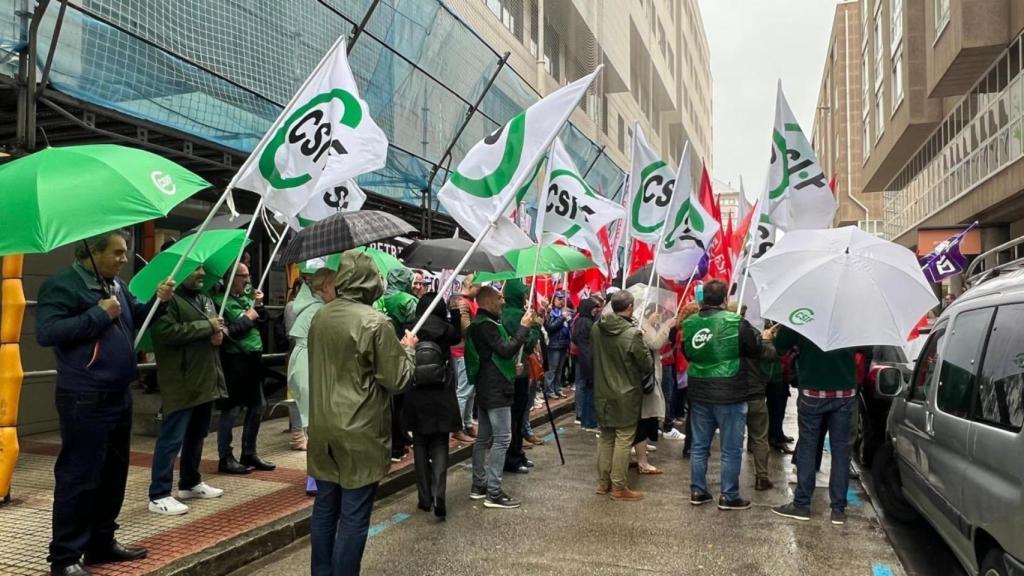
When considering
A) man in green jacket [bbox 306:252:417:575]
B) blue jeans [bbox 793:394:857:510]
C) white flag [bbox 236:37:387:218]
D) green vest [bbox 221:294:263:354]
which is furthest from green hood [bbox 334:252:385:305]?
blue jeans [bbox 793:394:857:510]

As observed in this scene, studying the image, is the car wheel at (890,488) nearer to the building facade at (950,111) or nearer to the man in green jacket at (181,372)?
the man in green jacket at (181,372)

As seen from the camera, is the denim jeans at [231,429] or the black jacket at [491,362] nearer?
the black jacket at [491,362]

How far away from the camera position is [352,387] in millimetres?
3803

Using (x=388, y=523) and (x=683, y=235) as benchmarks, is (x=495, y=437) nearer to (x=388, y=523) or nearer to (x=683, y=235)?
(x=388, y=523)

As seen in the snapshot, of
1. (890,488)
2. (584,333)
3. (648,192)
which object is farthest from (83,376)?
(584,333)

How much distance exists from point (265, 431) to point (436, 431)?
4.28 meters

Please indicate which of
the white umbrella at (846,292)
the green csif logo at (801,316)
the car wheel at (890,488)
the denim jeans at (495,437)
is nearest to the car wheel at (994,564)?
the white umbrella at (846,292)

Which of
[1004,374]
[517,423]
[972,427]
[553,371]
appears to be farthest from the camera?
[553,371]

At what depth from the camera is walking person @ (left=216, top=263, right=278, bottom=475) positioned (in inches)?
261

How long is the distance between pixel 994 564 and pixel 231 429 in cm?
571

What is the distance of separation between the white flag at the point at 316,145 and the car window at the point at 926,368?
457 centimetres

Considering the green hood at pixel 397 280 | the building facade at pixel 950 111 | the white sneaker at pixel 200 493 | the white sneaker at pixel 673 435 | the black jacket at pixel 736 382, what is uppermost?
the building facade at pixel 950 111

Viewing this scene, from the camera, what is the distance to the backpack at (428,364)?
5.65 meters

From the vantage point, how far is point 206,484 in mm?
6391
